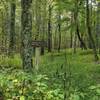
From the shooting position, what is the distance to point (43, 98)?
5.22 metres

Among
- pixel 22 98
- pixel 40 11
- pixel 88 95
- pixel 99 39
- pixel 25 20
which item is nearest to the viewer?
pixel 22 98

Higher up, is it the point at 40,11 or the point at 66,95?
the point at 40,11

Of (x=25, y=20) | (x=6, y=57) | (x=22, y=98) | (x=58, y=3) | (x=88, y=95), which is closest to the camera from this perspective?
(x=22, y=98)

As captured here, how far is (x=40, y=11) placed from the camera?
112 feet

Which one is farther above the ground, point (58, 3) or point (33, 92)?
point (58, 3)

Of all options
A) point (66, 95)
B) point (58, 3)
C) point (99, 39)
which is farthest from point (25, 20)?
point (99, 39)

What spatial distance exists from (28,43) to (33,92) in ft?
13.5

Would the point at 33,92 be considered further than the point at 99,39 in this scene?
No

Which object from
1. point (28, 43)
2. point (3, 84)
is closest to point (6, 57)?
point (28, 43)

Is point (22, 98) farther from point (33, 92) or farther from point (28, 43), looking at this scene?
point (28, 43)

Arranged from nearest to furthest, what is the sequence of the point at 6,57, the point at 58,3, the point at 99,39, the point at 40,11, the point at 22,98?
the point at 22,98
the point at 6,57
the point at 58,3
the point at 40,11
the point at 99,39

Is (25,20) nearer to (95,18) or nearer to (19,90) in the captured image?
(19,90)

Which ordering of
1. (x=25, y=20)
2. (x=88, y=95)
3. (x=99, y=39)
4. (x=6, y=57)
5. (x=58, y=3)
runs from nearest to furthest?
(x=88, y=95), (x=25, y=20), (x=6, y=57), (x=58, y=3), (x=99, y=39)

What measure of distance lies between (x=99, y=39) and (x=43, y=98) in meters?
31.9
